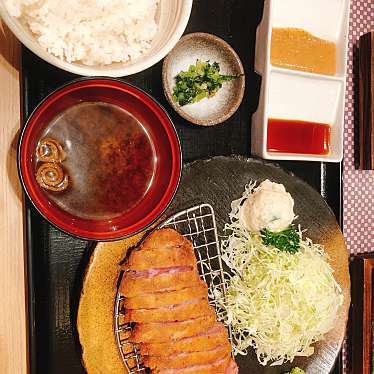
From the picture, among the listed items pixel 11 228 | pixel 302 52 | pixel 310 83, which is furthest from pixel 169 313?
pixel 302 52

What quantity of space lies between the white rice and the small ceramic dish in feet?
1.34

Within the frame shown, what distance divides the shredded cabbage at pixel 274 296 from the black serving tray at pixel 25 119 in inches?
12.3

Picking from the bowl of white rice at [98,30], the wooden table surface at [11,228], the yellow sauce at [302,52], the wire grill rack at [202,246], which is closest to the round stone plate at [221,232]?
the wire grill rack at [202,246]

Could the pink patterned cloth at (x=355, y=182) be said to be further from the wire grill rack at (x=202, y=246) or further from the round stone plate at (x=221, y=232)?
the wire grill rack at (x=202, y=246)

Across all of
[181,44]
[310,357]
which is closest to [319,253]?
[310,357]

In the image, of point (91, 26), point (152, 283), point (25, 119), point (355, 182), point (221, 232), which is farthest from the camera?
point (355, 182)

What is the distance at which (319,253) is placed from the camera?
2957 mm

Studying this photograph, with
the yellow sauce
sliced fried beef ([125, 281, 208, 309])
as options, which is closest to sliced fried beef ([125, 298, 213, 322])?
sliced fried beef ([125, 281, 208, 309])

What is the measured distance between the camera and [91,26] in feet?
7.04

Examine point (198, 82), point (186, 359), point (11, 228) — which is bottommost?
point (186, 359)

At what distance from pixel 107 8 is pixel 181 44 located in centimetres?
59

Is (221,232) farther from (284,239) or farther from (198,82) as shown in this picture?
(198,82)

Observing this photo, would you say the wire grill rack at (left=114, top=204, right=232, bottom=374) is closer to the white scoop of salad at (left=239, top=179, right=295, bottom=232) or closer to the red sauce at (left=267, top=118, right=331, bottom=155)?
the white scoop of salad at (left=239, top=179, right=295, bottom=232)

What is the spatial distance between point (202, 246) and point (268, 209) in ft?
1.17
